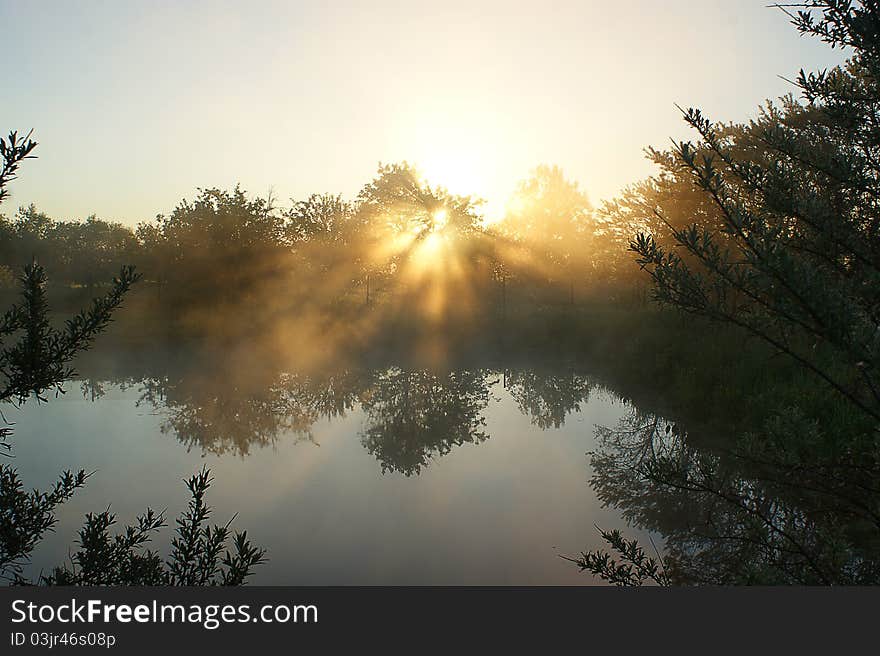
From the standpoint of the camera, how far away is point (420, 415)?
12719 mm

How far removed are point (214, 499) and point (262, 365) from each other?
12289 mm

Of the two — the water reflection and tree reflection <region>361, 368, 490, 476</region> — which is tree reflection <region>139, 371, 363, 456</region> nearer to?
the water reflection

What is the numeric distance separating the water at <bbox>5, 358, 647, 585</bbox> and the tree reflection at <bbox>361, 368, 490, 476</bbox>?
0.06m

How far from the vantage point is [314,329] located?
2952 centimetres

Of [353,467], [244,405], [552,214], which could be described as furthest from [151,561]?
[552,214]

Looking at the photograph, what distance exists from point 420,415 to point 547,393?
432 centimetres

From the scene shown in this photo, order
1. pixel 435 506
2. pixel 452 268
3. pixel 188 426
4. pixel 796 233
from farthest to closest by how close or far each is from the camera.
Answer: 1. pixel 452 268
2. pixel 188 426
3. pixel 435 506
4. pixel 796 233

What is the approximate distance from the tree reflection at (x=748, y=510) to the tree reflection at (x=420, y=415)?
115 inches

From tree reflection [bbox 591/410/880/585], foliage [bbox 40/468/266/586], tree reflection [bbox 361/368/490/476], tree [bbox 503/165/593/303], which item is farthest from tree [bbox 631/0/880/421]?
tree [bbox 503/165/593/303]

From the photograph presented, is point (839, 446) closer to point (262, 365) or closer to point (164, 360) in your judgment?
point (262, 365)

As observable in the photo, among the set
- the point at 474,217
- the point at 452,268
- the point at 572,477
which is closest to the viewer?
the point at 572,477

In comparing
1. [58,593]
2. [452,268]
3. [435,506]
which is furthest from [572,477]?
[452,268]

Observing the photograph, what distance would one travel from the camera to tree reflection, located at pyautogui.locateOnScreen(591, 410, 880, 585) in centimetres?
305

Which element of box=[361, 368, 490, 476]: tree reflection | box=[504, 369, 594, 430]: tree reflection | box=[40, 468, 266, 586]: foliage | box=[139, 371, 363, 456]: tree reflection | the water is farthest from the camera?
box=[504, 369, 594, 430]: tree reflection
